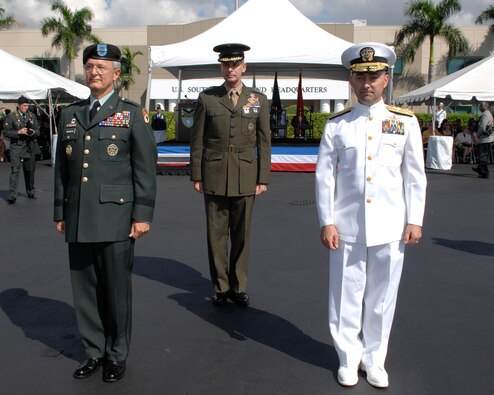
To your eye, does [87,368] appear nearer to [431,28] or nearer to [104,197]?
[104,197]

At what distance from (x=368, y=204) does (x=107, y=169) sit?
1.46 meters

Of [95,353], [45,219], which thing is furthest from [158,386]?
[45,219]

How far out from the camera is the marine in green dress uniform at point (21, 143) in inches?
370

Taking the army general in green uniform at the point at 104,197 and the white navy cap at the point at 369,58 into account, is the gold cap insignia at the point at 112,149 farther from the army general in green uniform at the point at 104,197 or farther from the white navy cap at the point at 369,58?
the white navy cap at the point at 369,58

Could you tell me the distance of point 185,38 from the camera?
37.9 meters

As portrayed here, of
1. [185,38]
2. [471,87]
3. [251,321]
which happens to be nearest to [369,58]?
[251,321]

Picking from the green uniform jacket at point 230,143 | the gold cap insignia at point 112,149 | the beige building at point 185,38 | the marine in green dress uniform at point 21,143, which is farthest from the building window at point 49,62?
the gold cap insignia at point 112,149

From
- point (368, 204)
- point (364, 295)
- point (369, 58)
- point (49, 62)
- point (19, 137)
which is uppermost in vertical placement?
point (49, 62)

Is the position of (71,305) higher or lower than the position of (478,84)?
lower

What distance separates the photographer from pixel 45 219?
7820mm

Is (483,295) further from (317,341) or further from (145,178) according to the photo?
(145,178)

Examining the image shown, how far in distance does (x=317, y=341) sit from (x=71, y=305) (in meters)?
2.02

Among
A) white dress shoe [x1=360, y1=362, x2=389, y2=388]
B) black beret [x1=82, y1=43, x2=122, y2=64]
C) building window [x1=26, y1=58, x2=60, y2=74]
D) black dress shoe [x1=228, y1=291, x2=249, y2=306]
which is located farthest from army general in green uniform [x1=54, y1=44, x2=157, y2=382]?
building window [x1=26, y1=58, x2=60, y2=74]

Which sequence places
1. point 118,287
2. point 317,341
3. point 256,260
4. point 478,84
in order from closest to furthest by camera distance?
point 118,287, point 317,341, point 256,260, point 478,84
